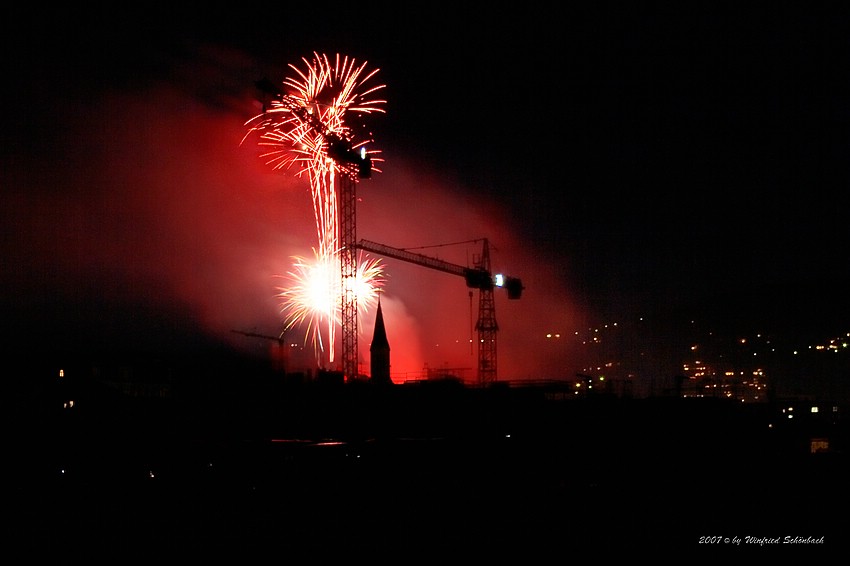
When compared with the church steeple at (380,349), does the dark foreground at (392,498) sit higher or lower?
lower

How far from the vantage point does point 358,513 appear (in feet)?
65.9

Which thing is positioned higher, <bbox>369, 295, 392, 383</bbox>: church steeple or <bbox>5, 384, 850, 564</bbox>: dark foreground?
<bbox>369, 295, 392, 383</bbox>: church steeple

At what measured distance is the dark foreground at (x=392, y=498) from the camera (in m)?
17.0

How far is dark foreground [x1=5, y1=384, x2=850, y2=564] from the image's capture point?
55.7 ft

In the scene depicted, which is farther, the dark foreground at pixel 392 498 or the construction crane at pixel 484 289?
the construction crane at pixel 484 289

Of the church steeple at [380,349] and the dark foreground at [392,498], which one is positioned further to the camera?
the church steeple at [380,349]

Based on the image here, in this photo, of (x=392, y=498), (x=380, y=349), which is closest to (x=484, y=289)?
(x=380, y=349)

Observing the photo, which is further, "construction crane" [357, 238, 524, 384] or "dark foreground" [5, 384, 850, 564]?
"construction crane" [357, 238, 524, 384]

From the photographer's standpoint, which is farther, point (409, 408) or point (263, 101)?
point (409, 408)

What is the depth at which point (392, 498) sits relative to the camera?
21781 mm

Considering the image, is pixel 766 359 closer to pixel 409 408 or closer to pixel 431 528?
pixel 409 408

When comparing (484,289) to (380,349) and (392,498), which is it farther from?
(392,498)

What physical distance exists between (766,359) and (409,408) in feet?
324

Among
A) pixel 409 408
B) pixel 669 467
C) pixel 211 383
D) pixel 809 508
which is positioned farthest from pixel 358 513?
pixel 211 383
